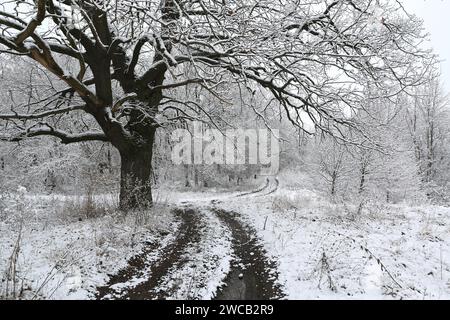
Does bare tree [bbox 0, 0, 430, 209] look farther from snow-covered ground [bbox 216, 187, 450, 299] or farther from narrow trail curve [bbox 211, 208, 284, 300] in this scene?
narrow trail curve [bbox 211, 208, 284, 300]

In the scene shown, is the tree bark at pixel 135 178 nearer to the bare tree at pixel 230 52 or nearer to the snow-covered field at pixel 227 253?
the bare tree at pixel 230 52

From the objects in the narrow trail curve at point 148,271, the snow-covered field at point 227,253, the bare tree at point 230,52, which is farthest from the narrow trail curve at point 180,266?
the bare tree at point 230,52

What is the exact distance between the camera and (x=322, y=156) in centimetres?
1819

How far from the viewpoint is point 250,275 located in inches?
218

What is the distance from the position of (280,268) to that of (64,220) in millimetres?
6641

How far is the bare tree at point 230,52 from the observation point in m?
6.77

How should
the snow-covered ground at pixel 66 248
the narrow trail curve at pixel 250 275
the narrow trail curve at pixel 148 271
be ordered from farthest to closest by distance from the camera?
the narrow trail curve at pixel 250 275
the narrow trail curve at pixel 148 271
the snow-covered ground at pixel 66 248

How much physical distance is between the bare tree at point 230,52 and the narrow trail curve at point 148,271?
2694mm

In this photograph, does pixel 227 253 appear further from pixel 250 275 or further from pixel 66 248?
pixel 66 248

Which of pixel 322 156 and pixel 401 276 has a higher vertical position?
pixel 322 156

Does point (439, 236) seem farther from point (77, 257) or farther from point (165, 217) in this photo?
point (77, 257)

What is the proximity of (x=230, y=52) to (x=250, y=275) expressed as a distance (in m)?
5.20

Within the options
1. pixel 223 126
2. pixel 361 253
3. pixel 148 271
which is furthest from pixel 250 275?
pixel 223 126
